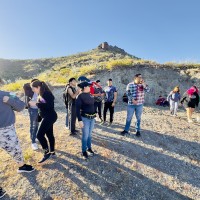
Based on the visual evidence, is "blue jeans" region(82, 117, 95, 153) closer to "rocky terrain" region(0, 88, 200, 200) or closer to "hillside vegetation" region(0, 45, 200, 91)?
"rocky terrain" region(0, 88, 200, 200)


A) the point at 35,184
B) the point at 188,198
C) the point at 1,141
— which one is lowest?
the point at 188,198

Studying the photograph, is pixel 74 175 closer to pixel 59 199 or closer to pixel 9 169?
pixel 59 199

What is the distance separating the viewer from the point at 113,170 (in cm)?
619

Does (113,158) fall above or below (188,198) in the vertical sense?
above

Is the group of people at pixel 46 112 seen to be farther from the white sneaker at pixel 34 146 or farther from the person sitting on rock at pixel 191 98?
the person sitting on rock at pixel 191 98

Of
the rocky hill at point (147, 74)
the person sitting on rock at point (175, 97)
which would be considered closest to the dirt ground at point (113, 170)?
the person sitting on rock at point (175, 97)

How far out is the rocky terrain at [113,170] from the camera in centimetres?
534

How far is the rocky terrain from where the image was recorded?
5.34 meters

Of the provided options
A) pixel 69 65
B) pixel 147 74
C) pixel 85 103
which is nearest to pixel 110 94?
pixel 85 103

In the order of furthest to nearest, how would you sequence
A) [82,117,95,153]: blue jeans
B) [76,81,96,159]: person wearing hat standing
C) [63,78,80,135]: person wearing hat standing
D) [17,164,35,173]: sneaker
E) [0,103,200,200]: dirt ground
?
[63,78,80,135]: person wearing hat standing → [82,117,95,153]: blue jeans → [76,81,96,159]: person wearing hat standing → [17,164,35,173]: sneaker → [0,103,200,200]: dirt ground

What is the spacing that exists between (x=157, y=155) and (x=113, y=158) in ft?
5.23

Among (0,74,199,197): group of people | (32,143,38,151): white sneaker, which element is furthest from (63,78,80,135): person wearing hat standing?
(32,143,38,151): white sneaker

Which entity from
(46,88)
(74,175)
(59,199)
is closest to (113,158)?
(74,175)

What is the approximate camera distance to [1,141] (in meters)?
5.03
